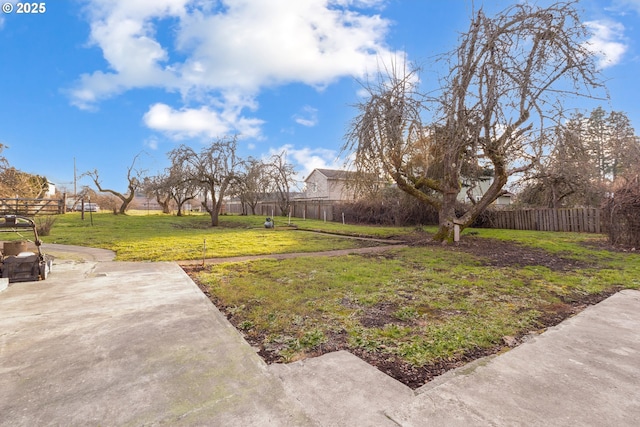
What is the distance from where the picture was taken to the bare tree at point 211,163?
1734cm

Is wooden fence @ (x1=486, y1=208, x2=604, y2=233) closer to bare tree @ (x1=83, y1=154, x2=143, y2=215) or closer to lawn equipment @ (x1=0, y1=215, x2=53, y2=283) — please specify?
lawn equipment @ (x1=0, y1=215, x2=53, y2=283)

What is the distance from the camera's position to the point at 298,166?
3069 cm

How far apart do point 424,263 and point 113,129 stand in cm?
1714

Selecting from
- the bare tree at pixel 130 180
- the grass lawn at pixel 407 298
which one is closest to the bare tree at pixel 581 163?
the grass lawn at pixel 407 298

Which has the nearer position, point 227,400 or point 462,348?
point 227,400

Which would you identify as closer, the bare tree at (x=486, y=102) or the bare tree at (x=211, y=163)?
the bare tree at (x=486, y=102)

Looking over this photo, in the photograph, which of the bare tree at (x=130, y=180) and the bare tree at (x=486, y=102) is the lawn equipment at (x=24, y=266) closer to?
the bare tree at (x=486, y=102)

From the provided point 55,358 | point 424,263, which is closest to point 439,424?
point 55,358

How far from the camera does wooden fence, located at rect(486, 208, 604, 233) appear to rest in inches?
509

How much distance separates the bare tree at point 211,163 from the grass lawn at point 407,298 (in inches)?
417

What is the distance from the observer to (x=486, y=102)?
746 cm

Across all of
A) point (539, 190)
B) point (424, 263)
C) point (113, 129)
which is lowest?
point (424, 263)

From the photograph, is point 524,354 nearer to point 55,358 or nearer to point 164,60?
point 55,358

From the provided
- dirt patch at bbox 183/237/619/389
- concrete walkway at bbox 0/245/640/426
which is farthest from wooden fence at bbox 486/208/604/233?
concrete walkway at bbox 0/245/640/426
